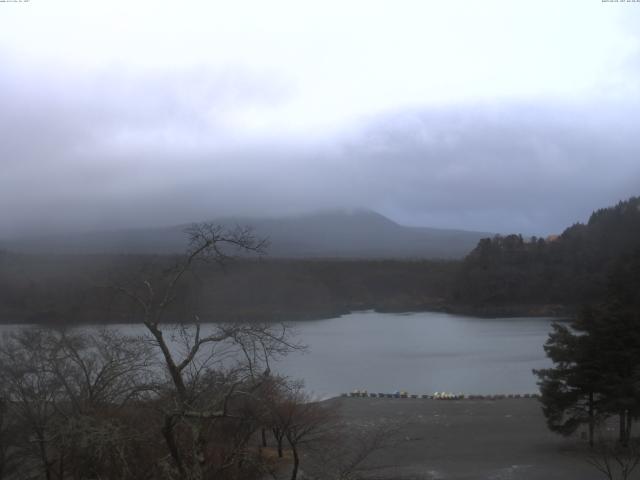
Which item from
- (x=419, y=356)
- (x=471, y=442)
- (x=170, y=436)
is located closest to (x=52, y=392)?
(x=170, y=436)

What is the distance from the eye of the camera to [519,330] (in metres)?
54.1

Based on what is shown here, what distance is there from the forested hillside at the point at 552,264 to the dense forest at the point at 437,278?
10cm

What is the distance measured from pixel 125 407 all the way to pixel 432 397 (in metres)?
21.7

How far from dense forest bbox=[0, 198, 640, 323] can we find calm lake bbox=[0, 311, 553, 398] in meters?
3.10

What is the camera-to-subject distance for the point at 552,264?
65750 millimetres

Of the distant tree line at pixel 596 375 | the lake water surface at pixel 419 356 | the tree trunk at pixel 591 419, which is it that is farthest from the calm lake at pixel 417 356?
the tree trunk at pixel 591 419

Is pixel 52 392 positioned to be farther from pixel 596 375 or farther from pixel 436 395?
pixel 436 395

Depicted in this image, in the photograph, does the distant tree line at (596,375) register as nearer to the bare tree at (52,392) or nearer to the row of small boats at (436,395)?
the row of small boats at (436,395)

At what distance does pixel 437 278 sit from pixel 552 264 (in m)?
14.5

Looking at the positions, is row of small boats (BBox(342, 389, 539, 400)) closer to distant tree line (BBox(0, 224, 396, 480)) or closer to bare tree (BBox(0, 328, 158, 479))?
distant tree line (BBox(0, 224, 396, 480))

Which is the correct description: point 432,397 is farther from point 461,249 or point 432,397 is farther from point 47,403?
point 461,249

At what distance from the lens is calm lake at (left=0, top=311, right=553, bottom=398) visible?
31.0 m

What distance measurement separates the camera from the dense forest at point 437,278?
112 feet

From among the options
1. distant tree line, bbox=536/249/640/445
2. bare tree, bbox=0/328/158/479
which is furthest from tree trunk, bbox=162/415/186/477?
distant tree line, bbox=536/249/640/445
